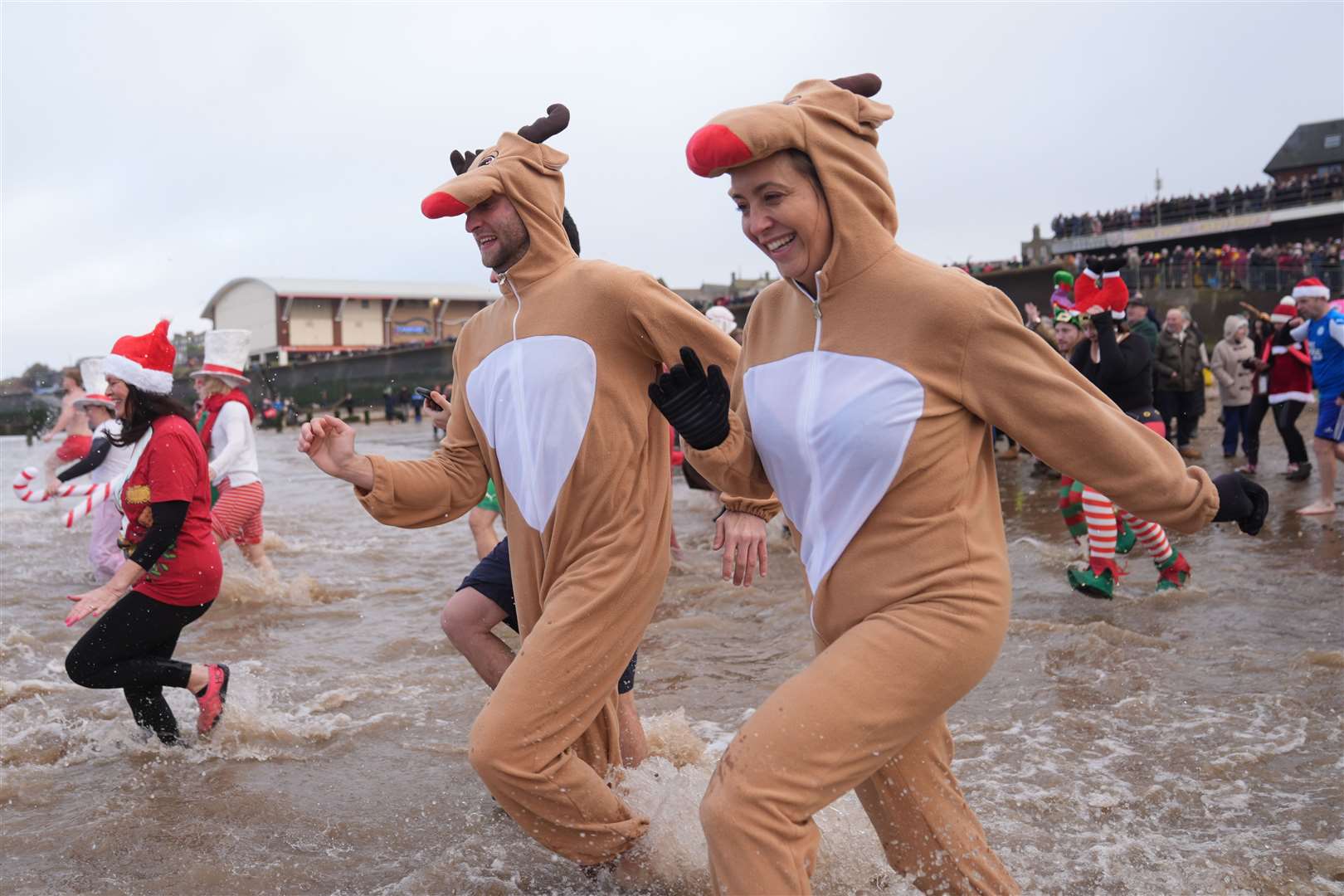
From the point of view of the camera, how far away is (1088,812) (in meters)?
4.38

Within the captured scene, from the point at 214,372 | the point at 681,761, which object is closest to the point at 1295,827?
the point at 681,761

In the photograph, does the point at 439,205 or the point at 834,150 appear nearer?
the point at 834,150

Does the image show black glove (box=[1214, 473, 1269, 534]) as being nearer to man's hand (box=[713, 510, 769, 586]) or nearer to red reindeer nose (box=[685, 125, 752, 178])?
man's hand (box=[713, 510, 769, 586])

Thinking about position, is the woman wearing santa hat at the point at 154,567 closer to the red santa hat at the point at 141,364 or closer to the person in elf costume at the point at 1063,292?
the red santa hat at the point at 141,364

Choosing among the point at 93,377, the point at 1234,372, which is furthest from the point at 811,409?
the point at 1234,372

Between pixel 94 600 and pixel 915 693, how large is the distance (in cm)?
373

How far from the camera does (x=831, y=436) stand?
279 cm

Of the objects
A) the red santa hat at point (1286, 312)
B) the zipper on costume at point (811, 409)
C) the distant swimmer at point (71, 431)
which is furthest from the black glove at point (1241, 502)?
the distant swimmer at point (71, 431)

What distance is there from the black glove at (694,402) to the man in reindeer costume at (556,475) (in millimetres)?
444

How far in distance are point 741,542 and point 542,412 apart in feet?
2.67

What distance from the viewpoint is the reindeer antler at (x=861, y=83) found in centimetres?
300

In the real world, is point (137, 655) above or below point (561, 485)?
below

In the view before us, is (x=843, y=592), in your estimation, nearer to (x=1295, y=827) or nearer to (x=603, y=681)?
(x=603, y=681)

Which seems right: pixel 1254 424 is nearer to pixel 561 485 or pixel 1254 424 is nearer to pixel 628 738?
pixel 628 738
